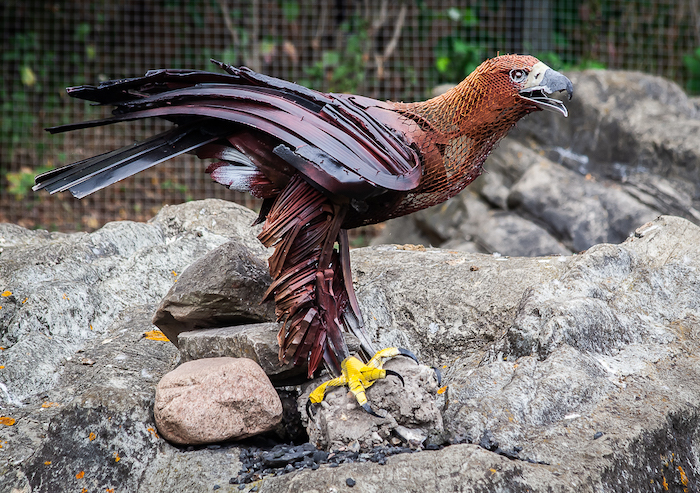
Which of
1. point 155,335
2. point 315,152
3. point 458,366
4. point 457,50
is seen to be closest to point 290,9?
point 457,50

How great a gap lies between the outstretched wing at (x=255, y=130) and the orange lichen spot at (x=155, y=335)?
855 millimetres

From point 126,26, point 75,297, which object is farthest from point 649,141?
point 126,26

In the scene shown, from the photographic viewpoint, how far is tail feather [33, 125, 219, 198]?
7.45 feet

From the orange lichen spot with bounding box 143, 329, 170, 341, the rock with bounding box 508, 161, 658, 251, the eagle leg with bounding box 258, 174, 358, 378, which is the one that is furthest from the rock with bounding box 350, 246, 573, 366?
the rock with bounding box 508, 161, 658, 251

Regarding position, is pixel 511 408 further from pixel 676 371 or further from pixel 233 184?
pixel 233 184

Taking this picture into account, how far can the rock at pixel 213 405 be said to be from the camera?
2041 millimetres

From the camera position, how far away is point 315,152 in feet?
7.08

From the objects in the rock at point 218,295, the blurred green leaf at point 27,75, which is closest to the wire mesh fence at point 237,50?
the blurred green leaf at point 27,75

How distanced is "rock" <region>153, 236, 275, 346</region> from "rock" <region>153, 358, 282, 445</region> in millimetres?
423

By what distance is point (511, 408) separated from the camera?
2053 mm

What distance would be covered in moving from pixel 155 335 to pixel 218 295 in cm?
56

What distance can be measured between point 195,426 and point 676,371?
168 cm

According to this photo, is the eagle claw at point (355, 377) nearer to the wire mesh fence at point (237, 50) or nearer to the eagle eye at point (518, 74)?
the eagle eye at point (518, 74)

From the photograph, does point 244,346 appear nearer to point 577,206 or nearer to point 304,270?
point 304,270
